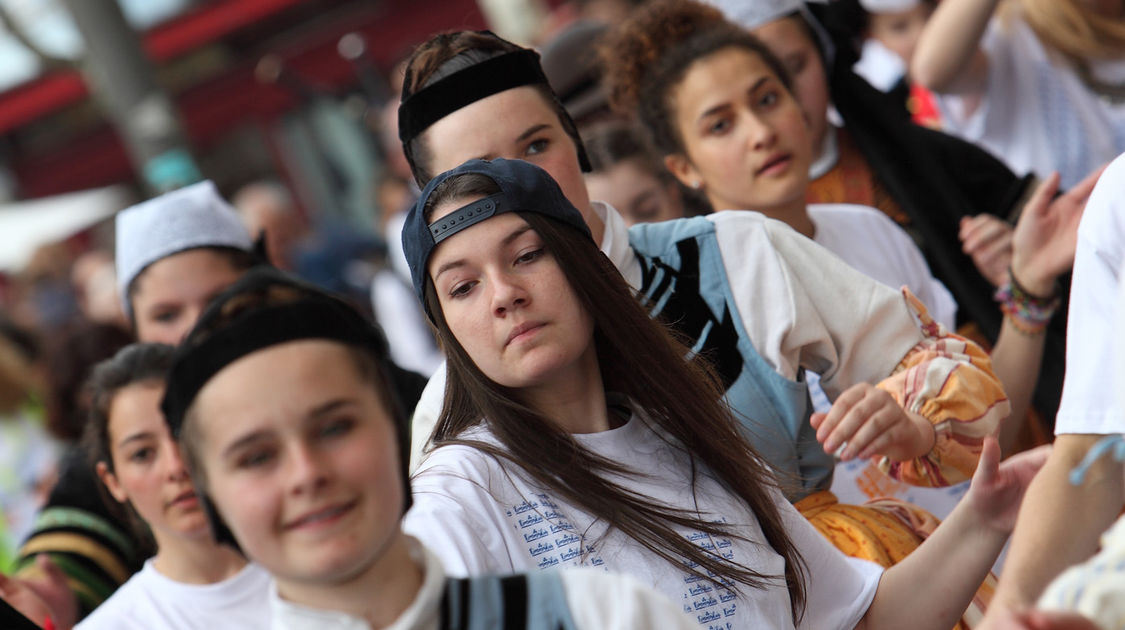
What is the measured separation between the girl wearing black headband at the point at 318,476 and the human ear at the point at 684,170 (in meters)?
1.59

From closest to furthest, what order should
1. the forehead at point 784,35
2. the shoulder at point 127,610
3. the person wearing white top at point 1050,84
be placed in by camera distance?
the shoulder at point 127,610 < the forehead at point 784,35 < the person wearing white top at point 1050,84

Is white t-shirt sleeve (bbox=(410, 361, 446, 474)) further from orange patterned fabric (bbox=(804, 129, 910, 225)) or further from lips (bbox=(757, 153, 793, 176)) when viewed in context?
orange patterned fabric (bbox=(804, 129, 910, 225))

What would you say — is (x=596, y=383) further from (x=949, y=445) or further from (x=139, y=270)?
(x=139, y=270)

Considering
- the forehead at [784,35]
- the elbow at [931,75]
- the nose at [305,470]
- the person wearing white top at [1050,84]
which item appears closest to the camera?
the nose at [305,470]

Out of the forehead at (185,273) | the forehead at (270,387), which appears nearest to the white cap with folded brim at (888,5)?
the forehead at (185,273)

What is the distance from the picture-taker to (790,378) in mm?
2375

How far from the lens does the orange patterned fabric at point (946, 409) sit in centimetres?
231

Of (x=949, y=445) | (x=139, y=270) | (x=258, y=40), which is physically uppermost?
(x=258, y=40)

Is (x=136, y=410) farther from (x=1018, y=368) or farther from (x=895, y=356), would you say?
(x=1018, y=368)

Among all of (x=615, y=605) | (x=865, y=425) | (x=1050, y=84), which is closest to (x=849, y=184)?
(x=1050, y=84)

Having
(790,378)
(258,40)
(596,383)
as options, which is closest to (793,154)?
(790,378)

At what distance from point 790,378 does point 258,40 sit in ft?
37.8

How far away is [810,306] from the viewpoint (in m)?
2.39

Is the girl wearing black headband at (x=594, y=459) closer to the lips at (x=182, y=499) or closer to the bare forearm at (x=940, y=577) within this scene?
the bare forearm at (x=940, y=577)
